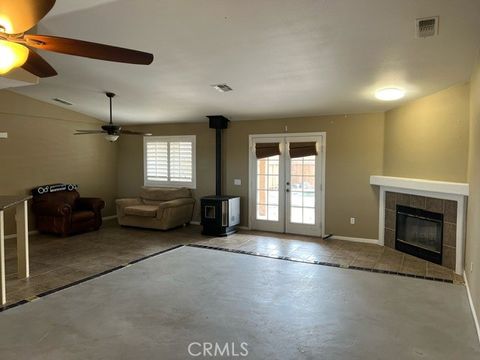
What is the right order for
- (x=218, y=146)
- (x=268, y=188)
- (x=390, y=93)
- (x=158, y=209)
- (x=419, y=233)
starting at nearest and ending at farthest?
(x=390, y=93) → (x=419, y=233) → (x=158, y=209) → (x=268, y=188) → (x=218, y=146)

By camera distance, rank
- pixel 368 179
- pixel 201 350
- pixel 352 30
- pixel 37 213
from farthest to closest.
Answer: pixel 37 213, pixel 368 179, pixel 352 30, pixel 201 350

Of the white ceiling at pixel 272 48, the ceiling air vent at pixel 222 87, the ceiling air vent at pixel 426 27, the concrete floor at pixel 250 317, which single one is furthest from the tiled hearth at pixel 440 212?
the ceiling air vent at pixel 222 87

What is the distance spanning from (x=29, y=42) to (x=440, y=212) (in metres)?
5.09

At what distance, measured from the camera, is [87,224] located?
6895 mm

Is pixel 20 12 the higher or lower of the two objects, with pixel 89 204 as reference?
higher

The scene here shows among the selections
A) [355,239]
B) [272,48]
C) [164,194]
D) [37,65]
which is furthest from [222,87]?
[355,239]

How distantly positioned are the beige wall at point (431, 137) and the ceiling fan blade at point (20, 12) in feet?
15.4

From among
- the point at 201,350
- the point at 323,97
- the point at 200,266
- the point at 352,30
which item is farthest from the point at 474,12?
the point at 200,266

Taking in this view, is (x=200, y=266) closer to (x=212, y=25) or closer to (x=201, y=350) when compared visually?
(x=201, y=350)

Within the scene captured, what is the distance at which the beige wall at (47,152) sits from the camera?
251 inches

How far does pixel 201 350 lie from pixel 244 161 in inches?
197

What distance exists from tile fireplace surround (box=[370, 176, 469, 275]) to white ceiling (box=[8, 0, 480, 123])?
1.32 meters

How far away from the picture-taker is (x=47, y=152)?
7.05 meters

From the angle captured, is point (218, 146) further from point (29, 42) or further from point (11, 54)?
point (11, 54)
